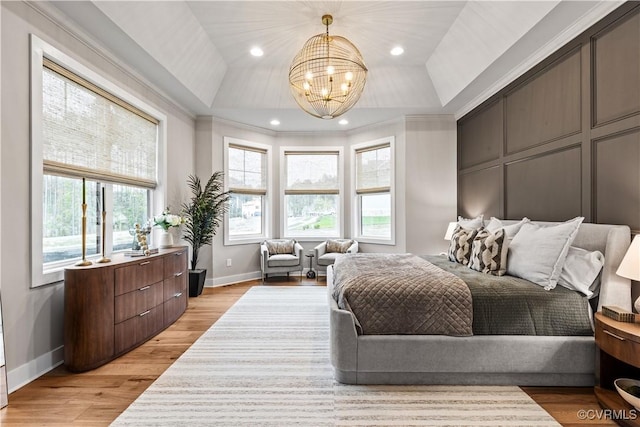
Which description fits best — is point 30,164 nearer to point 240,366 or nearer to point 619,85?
point 240,366

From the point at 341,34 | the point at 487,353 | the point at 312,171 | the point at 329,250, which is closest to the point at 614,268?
the point at 487,353

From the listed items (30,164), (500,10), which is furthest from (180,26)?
(500,10)

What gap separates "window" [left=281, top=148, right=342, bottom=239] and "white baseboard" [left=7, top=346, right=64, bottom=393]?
387 centimetres

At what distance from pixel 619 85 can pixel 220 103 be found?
14.6 ft

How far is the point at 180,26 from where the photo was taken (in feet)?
10.6

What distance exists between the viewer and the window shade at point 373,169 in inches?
215

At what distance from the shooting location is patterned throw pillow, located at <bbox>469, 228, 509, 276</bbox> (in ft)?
8.68

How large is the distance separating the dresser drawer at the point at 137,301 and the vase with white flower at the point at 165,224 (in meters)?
0.72

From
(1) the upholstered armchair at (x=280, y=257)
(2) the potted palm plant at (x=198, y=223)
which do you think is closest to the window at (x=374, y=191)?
(1) the upholstered armchair at (x=280, y=257)

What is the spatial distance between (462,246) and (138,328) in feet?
10.7

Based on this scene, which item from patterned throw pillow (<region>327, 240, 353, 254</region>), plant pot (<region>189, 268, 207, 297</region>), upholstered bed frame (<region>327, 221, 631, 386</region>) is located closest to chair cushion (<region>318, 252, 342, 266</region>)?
patterned throw pillow (<region>327, 240, 353, 254</region>)

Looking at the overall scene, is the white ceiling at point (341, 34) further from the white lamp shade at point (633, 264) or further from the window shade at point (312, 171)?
the white lamp shade at point (633, 264)

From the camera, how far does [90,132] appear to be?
2.91m

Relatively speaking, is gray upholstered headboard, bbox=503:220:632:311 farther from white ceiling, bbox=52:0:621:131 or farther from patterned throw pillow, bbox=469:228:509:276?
white ceiling, bbox=52:0:621:131
